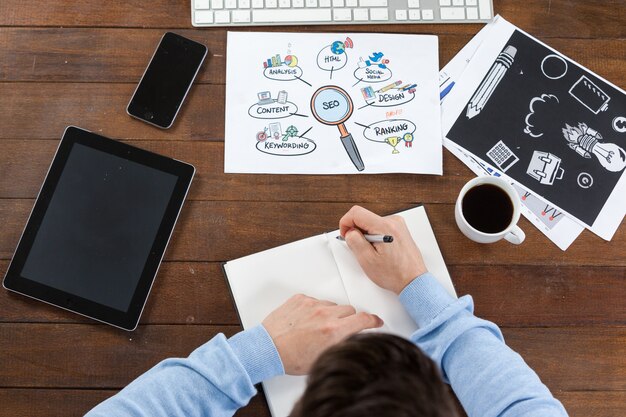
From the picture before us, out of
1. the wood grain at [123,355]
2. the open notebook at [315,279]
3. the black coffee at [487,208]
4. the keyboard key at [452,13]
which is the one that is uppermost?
the keyboard key at [452,13]

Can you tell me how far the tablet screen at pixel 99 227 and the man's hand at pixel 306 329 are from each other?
0.23 metres

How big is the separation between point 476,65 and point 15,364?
0.86 metres

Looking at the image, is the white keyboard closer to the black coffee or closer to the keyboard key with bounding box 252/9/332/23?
the keyboard key with bounding box 252/9/332/23

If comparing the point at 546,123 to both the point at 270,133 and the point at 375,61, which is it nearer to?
the point at 375,61

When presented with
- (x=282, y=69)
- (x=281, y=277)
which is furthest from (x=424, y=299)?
(x=282, y=69)

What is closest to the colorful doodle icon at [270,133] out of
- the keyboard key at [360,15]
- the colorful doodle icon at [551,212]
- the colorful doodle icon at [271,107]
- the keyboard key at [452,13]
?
the colorful doodle icon at [271,107]

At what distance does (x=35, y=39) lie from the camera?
0.92 meters

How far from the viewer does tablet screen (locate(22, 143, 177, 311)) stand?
32.8 inches

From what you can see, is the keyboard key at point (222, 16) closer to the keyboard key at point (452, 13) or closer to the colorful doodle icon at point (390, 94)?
the colorful doodle icon at point (390, 94)

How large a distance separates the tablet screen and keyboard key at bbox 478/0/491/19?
58 centimetres

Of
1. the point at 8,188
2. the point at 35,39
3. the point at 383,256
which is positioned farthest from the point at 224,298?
the point at 35,39

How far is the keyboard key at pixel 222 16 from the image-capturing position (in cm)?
93

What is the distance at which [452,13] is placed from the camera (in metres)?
0.95

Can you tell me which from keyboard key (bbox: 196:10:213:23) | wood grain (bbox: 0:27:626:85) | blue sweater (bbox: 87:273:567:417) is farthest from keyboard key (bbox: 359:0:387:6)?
blue sweater (bbox: 87:273:567:417)
